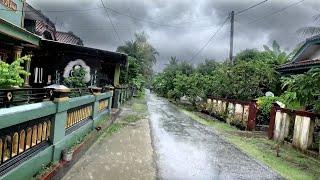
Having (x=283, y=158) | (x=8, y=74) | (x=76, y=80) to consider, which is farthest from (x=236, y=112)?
(x=8, y=74)

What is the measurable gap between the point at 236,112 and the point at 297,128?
8.32m

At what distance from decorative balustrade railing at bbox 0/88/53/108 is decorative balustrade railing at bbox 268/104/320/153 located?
8.68 metres

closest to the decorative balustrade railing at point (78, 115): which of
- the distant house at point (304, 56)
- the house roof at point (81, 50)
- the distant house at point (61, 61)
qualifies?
the house roof at point (81, 50)

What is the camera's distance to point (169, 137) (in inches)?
564

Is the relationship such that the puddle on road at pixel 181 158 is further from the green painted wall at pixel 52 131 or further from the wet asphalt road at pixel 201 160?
the green painted wall at pixel 52 131

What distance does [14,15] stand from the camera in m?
15.1

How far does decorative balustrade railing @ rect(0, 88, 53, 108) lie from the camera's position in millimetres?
5253

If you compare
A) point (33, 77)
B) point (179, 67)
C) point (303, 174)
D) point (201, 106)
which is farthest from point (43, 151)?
point (179, 67)

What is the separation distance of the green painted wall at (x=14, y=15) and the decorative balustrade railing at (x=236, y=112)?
434 inches

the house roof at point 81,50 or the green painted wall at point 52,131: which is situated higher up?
the house roof at point 81,50

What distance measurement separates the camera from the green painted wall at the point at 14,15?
14098 mm

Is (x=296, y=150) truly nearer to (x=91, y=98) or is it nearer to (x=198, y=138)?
(x=198, y=138)

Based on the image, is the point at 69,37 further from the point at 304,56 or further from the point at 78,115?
the point at 78,115

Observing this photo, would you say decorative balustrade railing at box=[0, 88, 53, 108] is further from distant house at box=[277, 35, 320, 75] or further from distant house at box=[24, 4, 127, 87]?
distant house at box=[277, 35, 320, 75]
